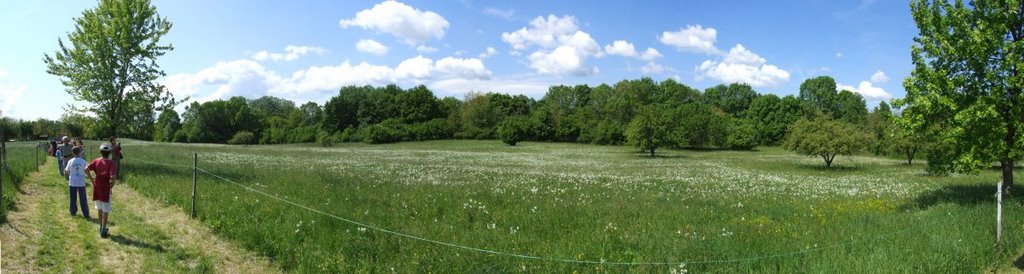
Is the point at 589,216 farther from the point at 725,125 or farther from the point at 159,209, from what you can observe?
the point at 725,125

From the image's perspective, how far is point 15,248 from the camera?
8984 mm

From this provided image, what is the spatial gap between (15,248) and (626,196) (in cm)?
1529

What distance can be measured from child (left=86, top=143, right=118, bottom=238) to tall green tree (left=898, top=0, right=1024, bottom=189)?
64.3 feet

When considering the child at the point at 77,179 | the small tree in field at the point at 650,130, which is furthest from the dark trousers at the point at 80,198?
the small tree in field at the point at 650,130

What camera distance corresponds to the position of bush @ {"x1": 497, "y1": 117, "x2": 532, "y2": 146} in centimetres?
9231

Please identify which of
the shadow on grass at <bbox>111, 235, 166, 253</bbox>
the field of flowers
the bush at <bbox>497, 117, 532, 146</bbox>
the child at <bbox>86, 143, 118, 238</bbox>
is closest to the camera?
the field of flowers

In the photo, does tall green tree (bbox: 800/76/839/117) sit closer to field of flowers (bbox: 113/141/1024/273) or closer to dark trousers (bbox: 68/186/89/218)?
field of flowers (bbox: 113/141/1024/273)

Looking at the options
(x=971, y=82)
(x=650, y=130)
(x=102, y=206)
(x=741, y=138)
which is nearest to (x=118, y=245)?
(x=102, y=206)

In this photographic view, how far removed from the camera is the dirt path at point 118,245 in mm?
8695

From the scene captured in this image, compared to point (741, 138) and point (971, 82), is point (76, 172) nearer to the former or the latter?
point (971, 82)

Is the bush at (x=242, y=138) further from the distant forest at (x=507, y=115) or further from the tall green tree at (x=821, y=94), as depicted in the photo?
the tall green tree at (x=821, y=94)

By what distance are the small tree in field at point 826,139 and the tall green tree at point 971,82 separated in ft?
88.4

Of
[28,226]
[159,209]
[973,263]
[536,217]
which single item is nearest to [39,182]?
[159,209]

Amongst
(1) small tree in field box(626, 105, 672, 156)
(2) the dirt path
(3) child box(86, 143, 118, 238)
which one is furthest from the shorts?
(1) small tree in field box(626, 105, 672, 156)
